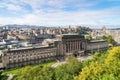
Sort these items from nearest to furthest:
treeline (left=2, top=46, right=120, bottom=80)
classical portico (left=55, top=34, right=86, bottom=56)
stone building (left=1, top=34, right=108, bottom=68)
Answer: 1. treeline (left=2, top=46, right=120, bottom=80)
2. stone building (left=1, top=34, right=108, bottom=68)
3. classical portico (left=55, top=34, right=86, bottom=56)

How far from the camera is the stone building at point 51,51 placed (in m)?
65.2

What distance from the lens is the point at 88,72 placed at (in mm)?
30547

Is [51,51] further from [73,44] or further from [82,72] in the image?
[82,72]

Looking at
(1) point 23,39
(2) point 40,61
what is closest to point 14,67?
(2) point 40,61

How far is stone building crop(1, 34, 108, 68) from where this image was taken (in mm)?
65250

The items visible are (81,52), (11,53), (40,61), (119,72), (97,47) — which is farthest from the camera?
(97,47)

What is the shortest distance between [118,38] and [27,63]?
79771 mm

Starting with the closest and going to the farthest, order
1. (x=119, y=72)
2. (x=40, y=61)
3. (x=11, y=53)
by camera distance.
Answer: (x=119, y=72)
(x=11, y=53)
(x=40, y=61)

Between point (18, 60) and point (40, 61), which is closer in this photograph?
point (18, 60)

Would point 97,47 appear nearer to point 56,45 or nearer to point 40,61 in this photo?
point 56,45

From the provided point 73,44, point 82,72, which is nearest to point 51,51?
point 73,44

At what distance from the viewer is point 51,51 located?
74.8m

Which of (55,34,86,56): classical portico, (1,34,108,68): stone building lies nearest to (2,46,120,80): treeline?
(1,34,108,68): stone building

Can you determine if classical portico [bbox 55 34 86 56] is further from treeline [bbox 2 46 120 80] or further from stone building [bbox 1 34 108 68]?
treeline [bbox 2 46 120 80]
